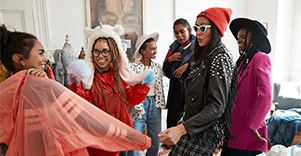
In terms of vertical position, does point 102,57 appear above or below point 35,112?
above

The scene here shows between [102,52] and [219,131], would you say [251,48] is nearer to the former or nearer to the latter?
[219,131]

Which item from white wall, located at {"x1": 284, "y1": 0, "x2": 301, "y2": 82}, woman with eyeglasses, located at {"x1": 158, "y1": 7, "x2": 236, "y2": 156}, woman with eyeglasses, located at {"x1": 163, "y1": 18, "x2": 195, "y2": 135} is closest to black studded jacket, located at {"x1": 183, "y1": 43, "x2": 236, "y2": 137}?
woman with eyeglasses, located at {"x1": 158, "y1": 7, "x2": 236, "y2": 156}

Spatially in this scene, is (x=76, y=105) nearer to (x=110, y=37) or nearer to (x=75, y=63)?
(x=75, y=63)

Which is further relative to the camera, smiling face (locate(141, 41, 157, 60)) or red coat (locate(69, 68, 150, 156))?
smiling face (locate(141, 41, 157, 60))

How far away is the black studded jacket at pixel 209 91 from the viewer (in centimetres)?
103

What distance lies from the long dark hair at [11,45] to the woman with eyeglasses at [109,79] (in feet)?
1.54

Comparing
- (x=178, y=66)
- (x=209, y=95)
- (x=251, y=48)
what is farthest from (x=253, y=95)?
(x=178, y=66)

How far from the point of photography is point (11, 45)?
38.4 inches

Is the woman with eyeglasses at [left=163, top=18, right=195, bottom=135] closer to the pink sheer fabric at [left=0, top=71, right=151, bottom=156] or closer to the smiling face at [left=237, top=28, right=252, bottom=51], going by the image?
the smiling face at [left=237, top=28, right=252, bottom=51]

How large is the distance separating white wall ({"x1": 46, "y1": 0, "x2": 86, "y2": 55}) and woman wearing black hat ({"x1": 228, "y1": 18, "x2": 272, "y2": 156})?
2.92 metres

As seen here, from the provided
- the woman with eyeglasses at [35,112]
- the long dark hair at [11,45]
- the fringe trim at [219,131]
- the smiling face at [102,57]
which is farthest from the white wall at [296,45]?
the long dark hair at [11,45]

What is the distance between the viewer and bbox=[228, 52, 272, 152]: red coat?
1374 millimetres

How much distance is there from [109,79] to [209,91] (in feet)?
2.89

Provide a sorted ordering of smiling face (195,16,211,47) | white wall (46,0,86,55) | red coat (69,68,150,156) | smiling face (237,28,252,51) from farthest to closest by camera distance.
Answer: white wall (46,0,86,55)
smiling face (237,28,252,51)
red coat (69,68,150,156)
smiling face (195,16,211,47)
